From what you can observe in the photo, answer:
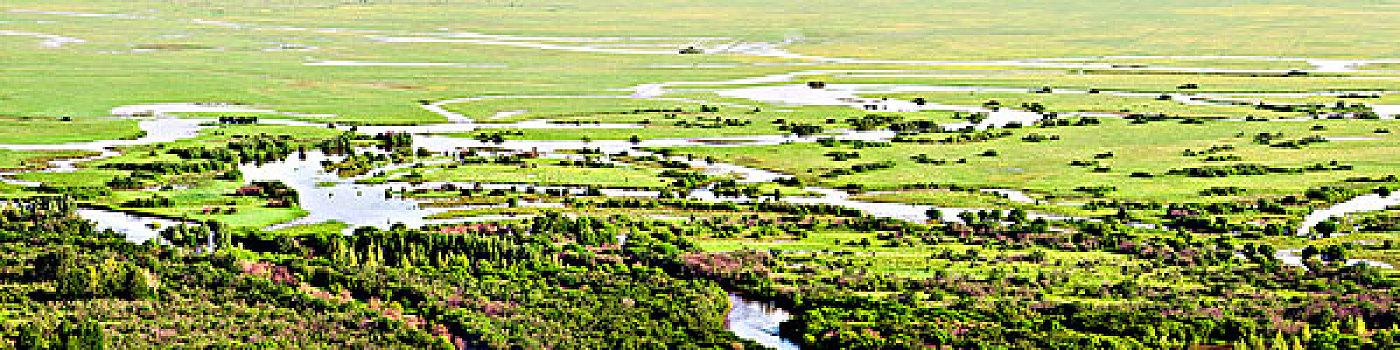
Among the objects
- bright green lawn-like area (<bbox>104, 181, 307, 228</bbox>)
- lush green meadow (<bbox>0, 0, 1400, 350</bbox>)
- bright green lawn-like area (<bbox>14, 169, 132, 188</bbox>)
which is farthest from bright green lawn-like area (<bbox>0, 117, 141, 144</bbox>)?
bright green lawn-like area (<bbox>104, 181, 307, 228</bbox>)

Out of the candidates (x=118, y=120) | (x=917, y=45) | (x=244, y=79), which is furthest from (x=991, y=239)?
(x=917, y=45)

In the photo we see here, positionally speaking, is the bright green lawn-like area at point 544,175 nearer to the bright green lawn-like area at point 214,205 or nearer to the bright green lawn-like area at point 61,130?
the bright green lawn-like area at point 214,205

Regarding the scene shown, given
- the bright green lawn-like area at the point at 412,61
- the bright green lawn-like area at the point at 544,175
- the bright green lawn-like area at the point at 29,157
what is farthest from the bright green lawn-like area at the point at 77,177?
the bright green lawn-like area at the point at 412,61

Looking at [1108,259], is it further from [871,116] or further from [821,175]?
[871,116]

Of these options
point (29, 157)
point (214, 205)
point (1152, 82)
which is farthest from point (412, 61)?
point (214, 205)

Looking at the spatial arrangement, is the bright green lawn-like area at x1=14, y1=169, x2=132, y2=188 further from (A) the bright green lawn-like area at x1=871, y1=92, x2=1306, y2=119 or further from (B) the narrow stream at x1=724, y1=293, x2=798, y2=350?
(A) the bright green lawn-like area at x1=871, y1=92, x2=1306, y2=119
